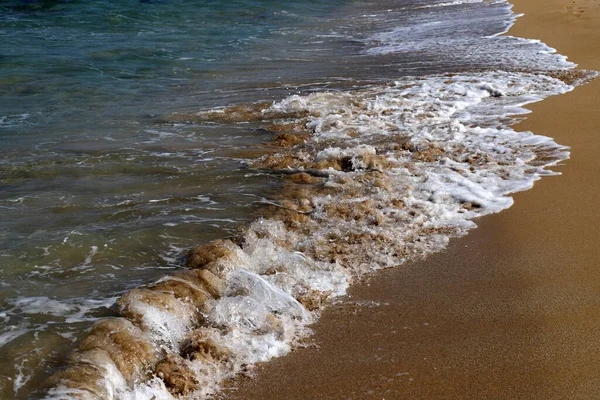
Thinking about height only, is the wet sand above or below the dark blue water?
below

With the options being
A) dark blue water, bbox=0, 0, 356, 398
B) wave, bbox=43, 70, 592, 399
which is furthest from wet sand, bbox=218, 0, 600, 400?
dark blue water, bbox=0, 0, 356, 398

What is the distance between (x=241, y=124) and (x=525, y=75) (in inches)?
175

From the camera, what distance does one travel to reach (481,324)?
3.89m

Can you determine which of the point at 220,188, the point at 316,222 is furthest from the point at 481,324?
the point at 220,188

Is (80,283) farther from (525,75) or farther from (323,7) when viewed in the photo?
(323,7)

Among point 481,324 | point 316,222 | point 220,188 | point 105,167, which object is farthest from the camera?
point 105,167

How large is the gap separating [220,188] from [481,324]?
10.3ft

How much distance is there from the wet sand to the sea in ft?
0.70

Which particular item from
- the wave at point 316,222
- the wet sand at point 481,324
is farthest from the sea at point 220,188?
the wet sand at point 481,324

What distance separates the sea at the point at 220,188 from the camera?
3.81 metres

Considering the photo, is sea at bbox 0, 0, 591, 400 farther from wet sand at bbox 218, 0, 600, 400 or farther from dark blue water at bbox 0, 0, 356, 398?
wet sand at bbox 218, 0, 600, 400

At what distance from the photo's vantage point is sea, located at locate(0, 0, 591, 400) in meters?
3.81

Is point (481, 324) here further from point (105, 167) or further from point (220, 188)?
point (105, 167)

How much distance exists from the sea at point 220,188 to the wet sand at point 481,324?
0.21 meters
